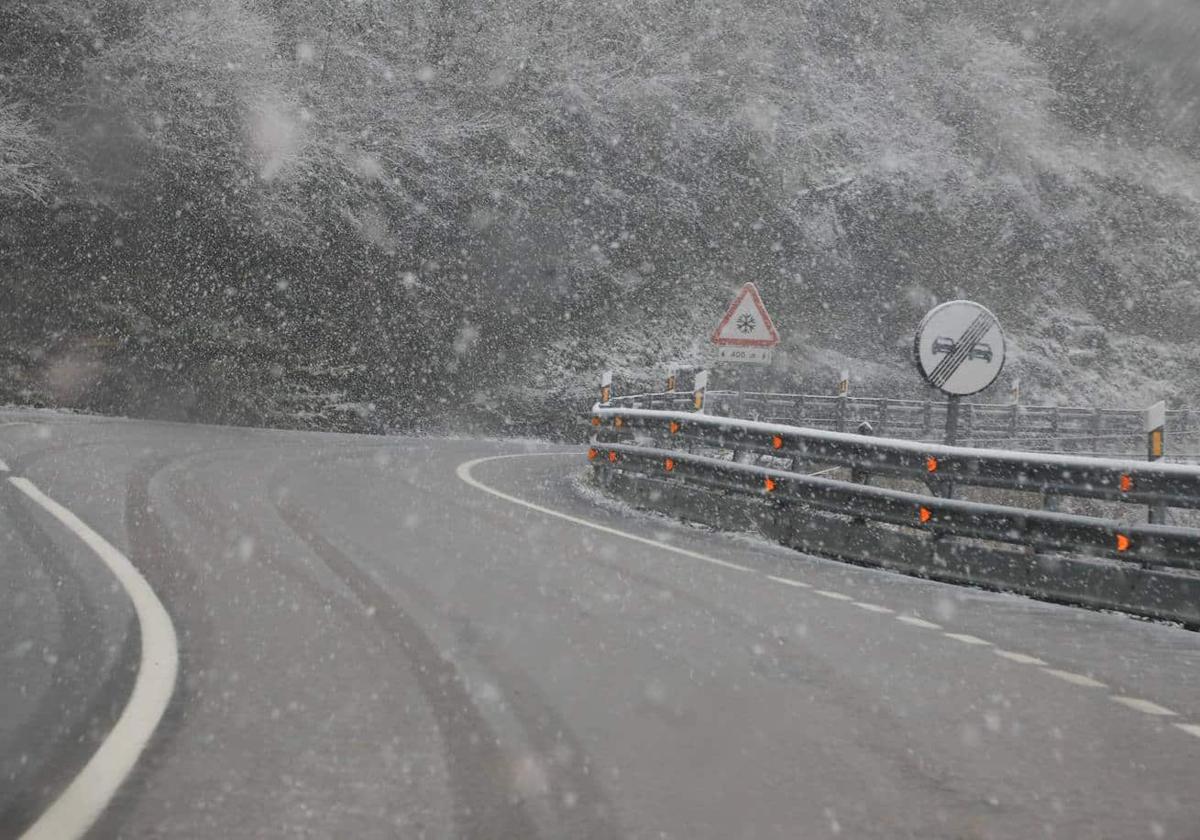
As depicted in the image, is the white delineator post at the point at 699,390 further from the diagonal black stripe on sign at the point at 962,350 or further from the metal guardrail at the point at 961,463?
the diagonal black stripe on sign at the point at 962,350

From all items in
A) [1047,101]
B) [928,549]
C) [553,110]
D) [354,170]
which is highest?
[1047,101]

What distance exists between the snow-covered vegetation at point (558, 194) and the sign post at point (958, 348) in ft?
63.5

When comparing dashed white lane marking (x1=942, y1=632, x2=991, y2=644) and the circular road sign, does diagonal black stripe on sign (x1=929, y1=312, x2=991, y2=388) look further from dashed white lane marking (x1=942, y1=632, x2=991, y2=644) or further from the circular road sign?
dashed white lane marking (x1=942, y1=632, x2=991, y2=644)

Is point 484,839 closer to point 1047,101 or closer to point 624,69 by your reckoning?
point 624,69

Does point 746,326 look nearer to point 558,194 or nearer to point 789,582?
point 789,582

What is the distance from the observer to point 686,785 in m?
4.48

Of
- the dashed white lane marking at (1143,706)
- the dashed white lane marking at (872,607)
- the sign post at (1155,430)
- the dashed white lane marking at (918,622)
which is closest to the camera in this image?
the dashed white lane marking at (1143,706)

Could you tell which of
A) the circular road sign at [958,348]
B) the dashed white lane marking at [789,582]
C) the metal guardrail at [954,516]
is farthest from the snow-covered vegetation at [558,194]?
the dashed white lane marking at [789,582]

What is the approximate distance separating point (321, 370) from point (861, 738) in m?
26.3

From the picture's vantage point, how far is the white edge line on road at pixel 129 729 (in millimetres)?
3854

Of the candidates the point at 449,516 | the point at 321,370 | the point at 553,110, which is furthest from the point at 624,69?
the point at 449,516

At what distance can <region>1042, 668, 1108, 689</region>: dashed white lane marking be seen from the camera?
6587mm

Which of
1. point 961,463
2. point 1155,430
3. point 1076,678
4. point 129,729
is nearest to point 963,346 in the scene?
point 961,463

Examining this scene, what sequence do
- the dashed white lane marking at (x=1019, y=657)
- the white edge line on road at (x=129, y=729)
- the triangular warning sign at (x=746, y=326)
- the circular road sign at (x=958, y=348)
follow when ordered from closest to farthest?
the white edge line on road at (x=129, y=729), the dashed white lane marking at (x=1019, y=657), the circular road sign at (x=958, y=348), the triangular warning sign at (x=746, y=326)
